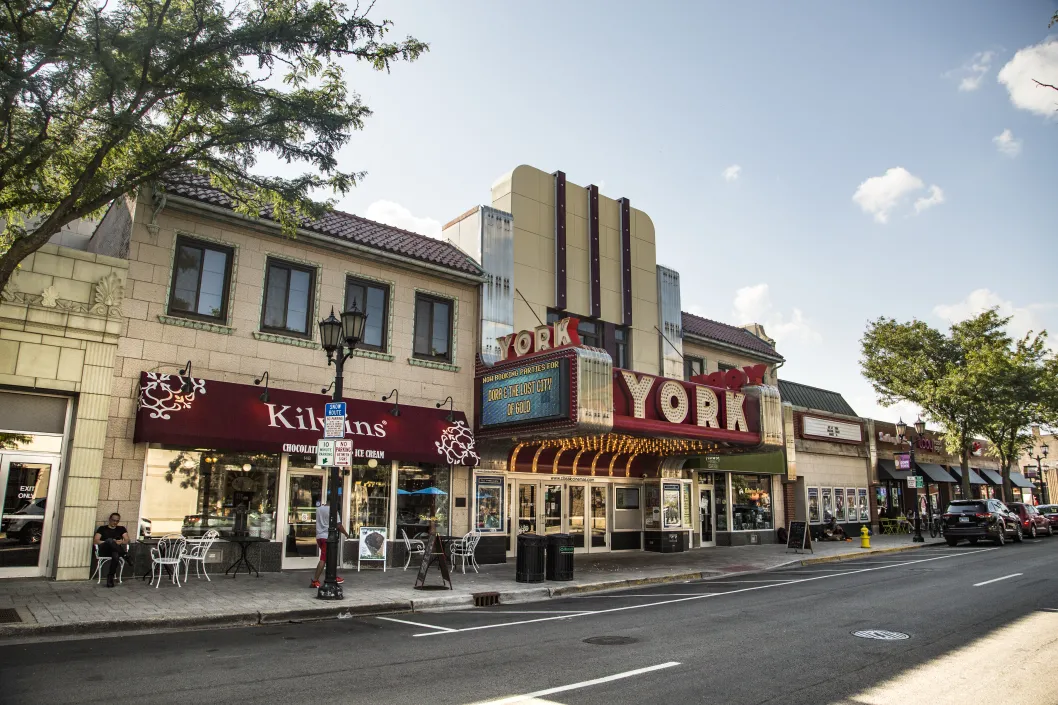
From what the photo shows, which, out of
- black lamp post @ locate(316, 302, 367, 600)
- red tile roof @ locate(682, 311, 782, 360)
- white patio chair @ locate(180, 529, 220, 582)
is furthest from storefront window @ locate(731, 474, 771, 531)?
white patio chair @ locate(180, 529, 220, 582)

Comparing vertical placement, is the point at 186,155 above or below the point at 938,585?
above

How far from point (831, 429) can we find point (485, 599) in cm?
2534

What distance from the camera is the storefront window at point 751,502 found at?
28.8 m

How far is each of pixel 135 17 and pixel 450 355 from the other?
35.3 ft

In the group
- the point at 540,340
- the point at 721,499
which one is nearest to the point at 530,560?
the point at 540,340

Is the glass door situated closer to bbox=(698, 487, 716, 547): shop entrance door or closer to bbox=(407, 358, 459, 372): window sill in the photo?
bbox=(698, 487, 716, 547): shop entrance door

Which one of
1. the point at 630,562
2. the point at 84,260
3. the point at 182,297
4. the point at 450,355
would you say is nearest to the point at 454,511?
the point at 450,355

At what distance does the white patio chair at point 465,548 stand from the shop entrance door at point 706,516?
11845 mm

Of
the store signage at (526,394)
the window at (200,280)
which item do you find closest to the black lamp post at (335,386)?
the window at (200,280)

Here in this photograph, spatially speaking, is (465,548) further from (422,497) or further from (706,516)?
(706,516)

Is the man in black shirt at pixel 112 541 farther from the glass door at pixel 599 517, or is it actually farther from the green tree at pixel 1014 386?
the green tree at pixel 1014 386

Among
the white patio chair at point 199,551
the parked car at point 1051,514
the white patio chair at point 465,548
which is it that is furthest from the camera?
the parked car at point 1051,514

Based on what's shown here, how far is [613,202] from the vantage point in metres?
24.4

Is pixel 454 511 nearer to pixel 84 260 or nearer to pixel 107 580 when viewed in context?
pixel 107 580
